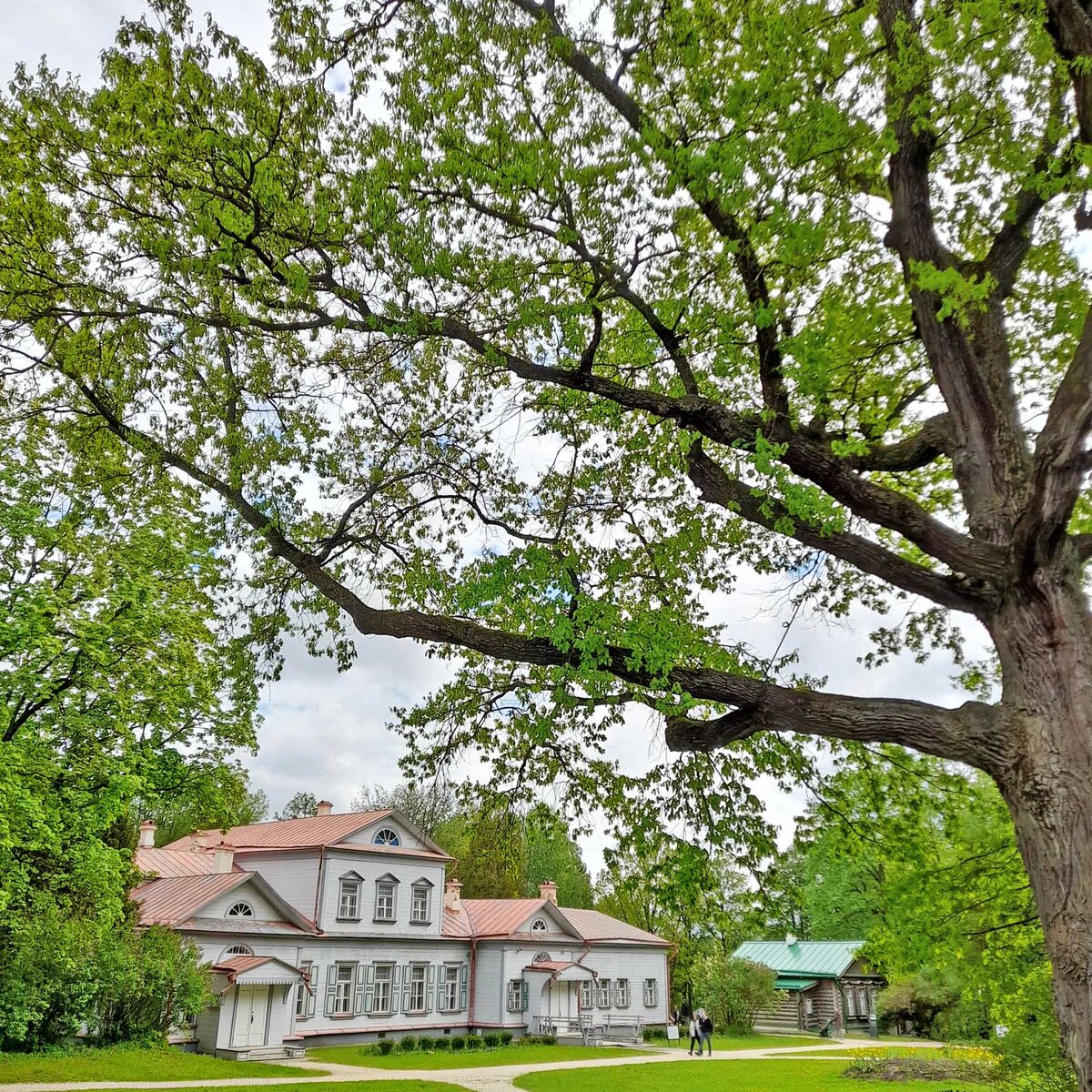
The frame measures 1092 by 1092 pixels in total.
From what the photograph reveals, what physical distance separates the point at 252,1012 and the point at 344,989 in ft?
16.4

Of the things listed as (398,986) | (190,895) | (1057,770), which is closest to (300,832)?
(190,895)

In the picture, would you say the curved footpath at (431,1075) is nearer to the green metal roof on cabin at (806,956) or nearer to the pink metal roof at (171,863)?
the pink metal roof at (171,863)

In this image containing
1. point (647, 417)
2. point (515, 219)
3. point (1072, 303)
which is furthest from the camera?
point (647, 417)

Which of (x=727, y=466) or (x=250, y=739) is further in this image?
Answer: (x=250, y=739)

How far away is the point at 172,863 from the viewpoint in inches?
1218

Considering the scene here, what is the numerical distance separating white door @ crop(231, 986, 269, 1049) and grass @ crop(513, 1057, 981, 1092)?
8.77 m

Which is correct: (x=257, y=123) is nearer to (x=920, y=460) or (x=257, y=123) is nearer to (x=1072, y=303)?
(x=920, y=460)

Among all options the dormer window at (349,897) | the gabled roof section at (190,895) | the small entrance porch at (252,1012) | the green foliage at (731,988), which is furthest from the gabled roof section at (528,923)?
the small entrance porch at (252,1012)

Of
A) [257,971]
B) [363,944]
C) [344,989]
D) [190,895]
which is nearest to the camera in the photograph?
[257,971]

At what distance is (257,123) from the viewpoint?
8.52m

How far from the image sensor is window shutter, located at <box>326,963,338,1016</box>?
29.6m

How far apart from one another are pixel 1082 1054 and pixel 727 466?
753 cm

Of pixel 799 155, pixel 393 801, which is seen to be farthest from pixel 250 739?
pixel 393 801

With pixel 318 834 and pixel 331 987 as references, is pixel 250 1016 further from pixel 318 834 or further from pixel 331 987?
pixel 318 834
